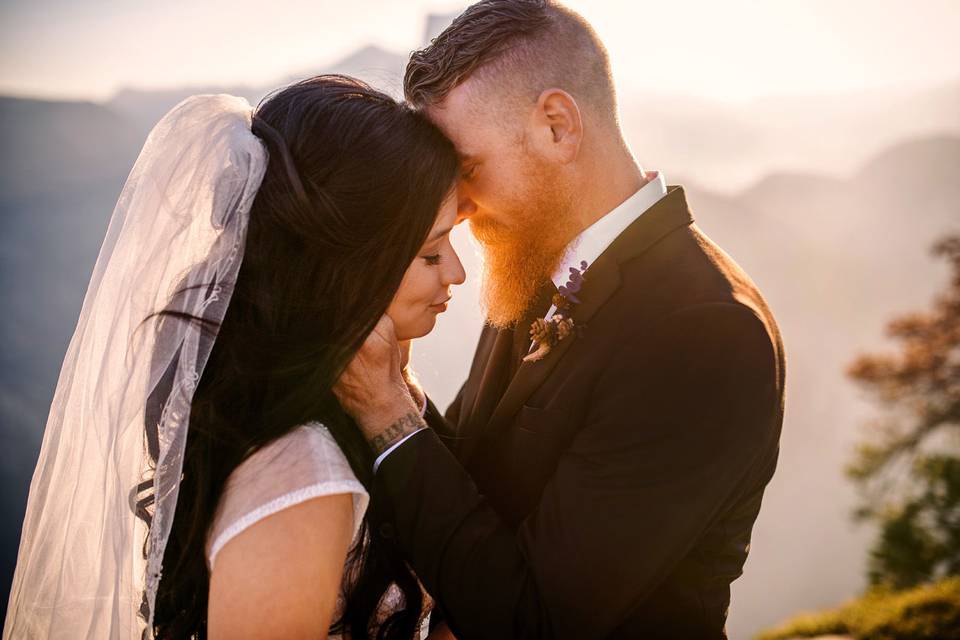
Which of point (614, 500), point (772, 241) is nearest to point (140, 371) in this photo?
point (614, 500)

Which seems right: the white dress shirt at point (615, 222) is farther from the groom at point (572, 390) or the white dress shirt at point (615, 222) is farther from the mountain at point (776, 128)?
the mountain at point (776, 128)

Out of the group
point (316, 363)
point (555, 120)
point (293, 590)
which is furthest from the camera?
point (555, 120)

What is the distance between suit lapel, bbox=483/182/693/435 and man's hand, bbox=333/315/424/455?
353 millimetres

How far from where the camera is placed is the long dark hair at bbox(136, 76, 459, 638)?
179cm

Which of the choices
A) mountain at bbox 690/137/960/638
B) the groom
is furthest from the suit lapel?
mountain at bbox 690/137/960/638

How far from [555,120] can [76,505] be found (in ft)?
5.92

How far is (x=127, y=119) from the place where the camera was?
5297mm

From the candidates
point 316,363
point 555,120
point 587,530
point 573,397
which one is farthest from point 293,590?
point 555,120

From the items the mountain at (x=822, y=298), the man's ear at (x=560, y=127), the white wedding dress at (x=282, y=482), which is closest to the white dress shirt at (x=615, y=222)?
the man's ear at (x=560, y=127)

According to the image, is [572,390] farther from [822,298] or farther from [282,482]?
[822,298]

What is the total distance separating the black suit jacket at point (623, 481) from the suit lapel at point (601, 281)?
0.25ft

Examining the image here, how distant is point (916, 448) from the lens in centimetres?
608

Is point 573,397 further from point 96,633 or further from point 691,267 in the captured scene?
point 96,633

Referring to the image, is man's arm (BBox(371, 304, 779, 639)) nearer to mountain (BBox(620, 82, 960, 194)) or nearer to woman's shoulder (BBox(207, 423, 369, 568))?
woman's shoulder (BBox(207, 423, 369, 568))
